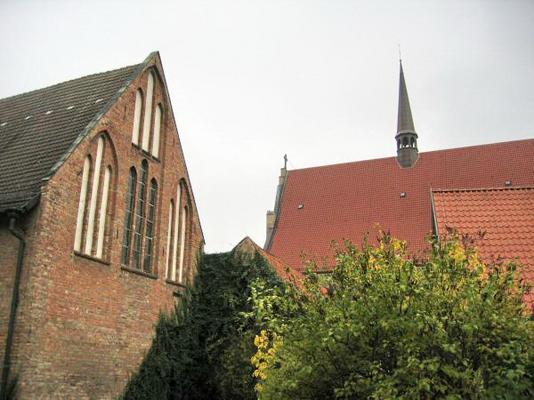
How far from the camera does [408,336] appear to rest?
268 inches

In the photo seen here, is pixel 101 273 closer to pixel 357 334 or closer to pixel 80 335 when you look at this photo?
pixel 80 335

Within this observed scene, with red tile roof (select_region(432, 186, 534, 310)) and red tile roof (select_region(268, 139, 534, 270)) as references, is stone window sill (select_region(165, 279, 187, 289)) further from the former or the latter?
red tile roof (select_region(268, 139, 534, 270))

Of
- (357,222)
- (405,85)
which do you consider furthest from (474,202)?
(405,85)

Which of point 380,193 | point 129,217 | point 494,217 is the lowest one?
point 129,217

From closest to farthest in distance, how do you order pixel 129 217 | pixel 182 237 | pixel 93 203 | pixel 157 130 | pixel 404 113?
pixel 93 203
pixel 129 217
pixel 157 130
pixel 182 237
pixel 404 113

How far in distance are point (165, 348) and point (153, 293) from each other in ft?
5.20

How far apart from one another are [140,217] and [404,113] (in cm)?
2751

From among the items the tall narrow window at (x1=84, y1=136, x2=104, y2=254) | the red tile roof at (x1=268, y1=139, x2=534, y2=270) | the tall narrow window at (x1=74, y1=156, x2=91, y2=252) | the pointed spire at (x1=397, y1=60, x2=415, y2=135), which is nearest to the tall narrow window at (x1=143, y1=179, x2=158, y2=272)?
the tall narrow window at (x1=84, y1=136, x2=104, y2=254)

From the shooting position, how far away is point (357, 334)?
22.5 feet

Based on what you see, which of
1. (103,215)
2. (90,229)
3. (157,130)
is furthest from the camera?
(157,130)

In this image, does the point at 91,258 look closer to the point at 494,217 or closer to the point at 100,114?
the point at 100,114

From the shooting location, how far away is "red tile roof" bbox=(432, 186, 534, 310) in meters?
15.6

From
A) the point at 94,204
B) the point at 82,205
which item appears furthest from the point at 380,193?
the point at 82,205

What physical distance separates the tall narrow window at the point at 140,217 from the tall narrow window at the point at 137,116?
720 millimetres
